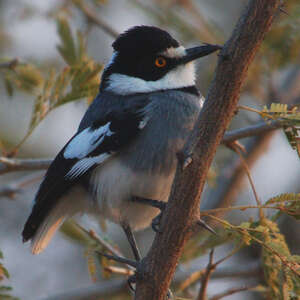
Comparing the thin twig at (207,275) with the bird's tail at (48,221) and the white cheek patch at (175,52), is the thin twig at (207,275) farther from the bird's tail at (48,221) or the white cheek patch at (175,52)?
the white cheek patch at (175,52)

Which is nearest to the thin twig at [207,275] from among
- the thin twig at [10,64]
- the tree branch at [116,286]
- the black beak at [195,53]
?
the black beak at [195,53]

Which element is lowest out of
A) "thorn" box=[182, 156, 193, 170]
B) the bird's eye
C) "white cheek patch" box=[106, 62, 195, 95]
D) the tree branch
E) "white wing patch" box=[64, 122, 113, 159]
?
the tree branch

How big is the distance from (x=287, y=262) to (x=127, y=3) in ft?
12.5

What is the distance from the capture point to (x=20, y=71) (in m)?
4.56

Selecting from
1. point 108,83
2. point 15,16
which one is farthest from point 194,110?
point 15,16

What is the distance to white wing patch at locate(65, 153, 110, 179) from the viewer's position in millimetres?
4086

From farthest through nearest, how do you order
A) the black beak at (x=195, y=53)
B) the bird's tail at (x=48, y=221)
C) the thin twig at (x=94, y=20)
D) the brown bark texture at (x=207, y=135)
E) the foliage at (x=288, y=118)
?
the thin twig at (x=94, y=20)
the bird's tail at (x=48, y=221)
the black beak at (x=195, y=53)
the foliage at (x=288, y=118)
the brown bark texture at (x=207, y=135)

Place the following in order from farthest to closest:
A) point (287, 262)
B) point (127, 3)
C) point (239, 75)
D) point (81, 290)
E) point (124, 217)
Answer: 1. point (127, 3)
2. point (81, 290)
3. point (124, 217)
4. point (287, 262)
5. point (239, 75)

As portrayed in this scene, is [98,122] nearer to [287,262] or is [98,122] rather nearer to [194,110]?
[194,110]

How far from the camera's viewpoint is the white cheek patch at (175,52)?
4473 millimetres

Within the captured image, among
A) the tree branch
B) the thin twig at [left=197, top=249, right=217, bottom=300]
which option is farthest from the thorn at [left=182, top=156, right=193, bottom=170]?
the tree branch

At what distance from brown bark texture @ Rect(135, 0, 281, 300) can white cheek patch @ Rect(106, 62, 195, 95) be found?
5.48 feet

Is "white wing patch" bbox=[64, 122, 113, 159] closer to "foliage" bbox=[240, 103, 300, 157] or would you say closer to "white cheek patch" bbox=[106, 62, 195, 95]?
"white cheek patch" bbox=[106, 62, 195, 95]

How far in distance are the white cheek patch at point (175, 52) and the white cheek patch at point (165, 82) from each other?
0.31ft
